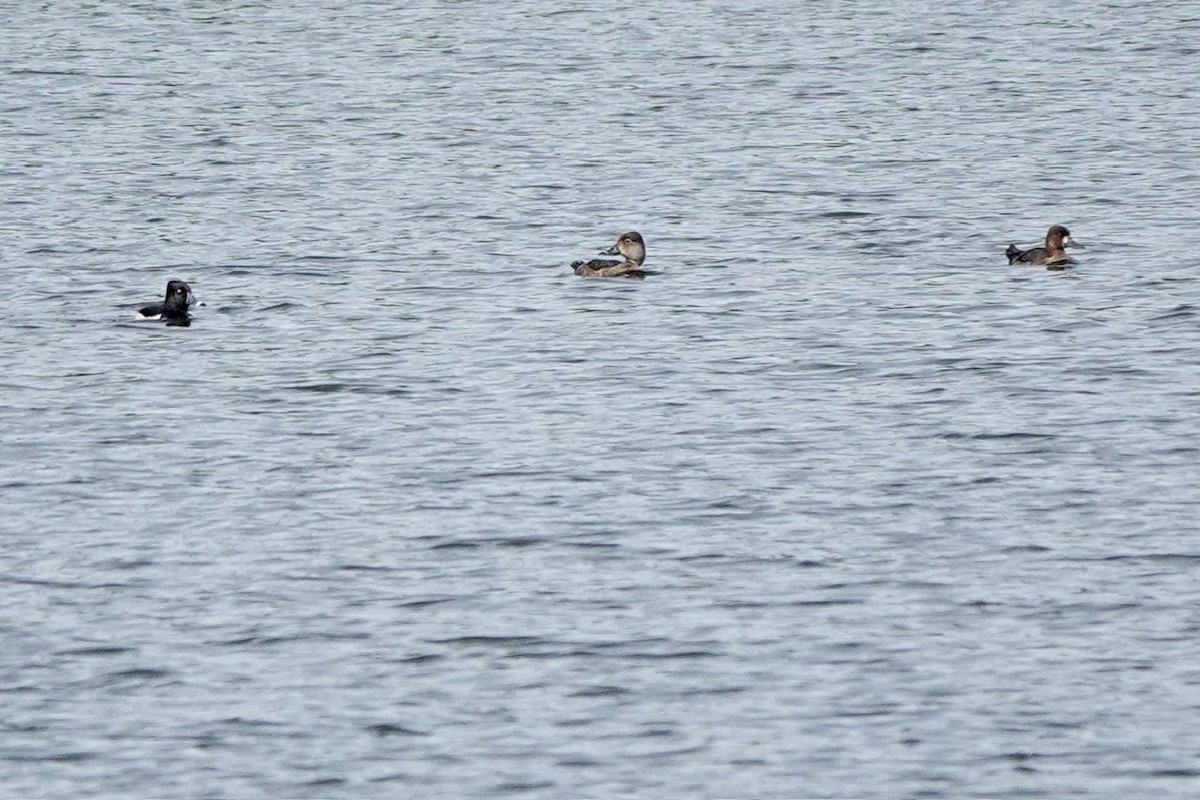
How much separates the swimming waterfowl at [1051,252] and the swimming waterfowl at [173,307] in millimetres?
7971

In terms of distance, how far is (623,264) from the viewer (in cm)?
2425

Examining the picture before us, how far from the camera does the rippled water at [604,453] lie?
40.6ft

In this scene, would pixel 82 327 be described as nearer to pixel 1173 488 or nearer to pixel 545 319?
pixel 545 319

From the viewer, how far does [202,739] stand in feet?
40.3

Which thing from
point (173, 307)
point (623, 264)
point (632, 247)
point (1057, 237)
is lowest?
point (173, 307)

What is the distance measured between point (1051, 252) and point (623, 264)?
4.11 m

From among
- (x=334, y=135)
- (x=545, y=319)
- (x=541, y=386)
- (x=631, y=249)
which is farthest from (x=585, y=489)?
(x=334, y=135)

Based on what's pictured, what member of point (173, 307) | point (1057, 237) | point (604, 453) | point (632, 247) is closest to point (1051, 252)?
point (1057, 237)

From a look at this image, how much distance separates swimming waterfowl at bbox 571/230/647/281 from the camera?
2409 cm

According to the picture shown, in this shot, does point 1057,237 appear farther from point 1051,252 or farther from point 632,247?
point 632,247

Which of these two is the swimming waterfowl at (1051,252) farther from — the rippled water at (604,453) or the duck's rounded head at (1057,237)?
the rippled water at (604,453)

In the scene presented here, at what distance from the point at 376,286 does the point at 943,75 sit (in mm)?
16314

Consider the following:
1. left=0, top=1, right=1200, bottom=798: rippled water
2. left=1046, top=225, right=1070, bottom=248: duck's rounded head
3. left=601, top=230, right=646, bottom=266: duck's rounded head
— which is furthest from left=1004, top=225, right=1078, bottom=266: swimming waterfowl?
left=601, top=230, right=646, bottom=266: duck's rounded head

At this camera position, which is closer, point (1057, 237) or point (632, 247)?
point (1057, 237)
